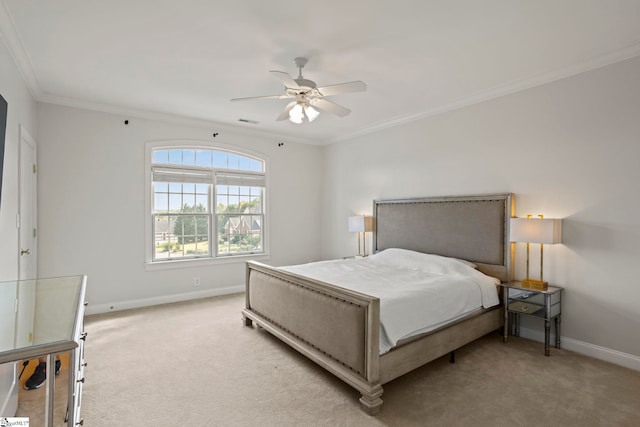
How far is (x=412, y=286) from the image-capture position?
293 cm

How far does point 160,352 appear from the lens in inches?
124

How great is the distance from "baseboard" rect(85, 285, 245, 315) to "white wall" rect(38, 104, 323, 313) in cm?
1

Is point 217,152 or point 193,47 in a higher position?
point 193,47

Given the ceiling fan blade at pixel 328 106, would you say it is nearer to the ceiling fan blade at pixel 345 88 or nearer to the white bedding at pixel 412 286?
the ceiling fan blade at pixel 345 88

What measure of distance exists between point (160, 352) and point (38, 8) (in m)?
2.93

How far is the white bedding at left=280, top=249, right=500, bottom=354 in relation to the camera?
2467mm

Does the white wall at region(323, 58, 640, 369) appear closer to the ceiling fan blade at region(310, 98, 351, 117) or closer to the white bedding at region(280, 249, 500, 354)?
the white bedding at region(280, 249, 500, 354)

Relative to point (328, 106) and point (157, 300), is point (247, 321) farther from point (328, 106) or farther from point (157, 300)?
point (328, 106)

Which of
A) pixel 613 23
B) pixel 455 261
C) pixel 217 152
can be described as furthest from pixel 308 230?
pixel 613 23

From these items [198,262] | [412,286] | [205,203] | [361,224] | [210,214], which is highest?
[205,203]

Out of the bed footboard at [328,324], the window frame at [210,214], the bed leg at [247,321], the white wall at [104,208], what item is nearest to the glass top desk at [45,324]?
the bed footboard at [328,324]

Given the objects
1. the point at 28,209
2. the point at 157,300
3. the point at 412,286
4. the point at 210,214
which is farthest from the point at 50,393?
the point at 210,214

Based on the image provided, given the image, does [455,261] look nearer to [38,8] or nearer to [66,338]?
[66,338]

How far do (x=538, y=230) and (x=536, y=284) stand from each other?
23.0 inches
